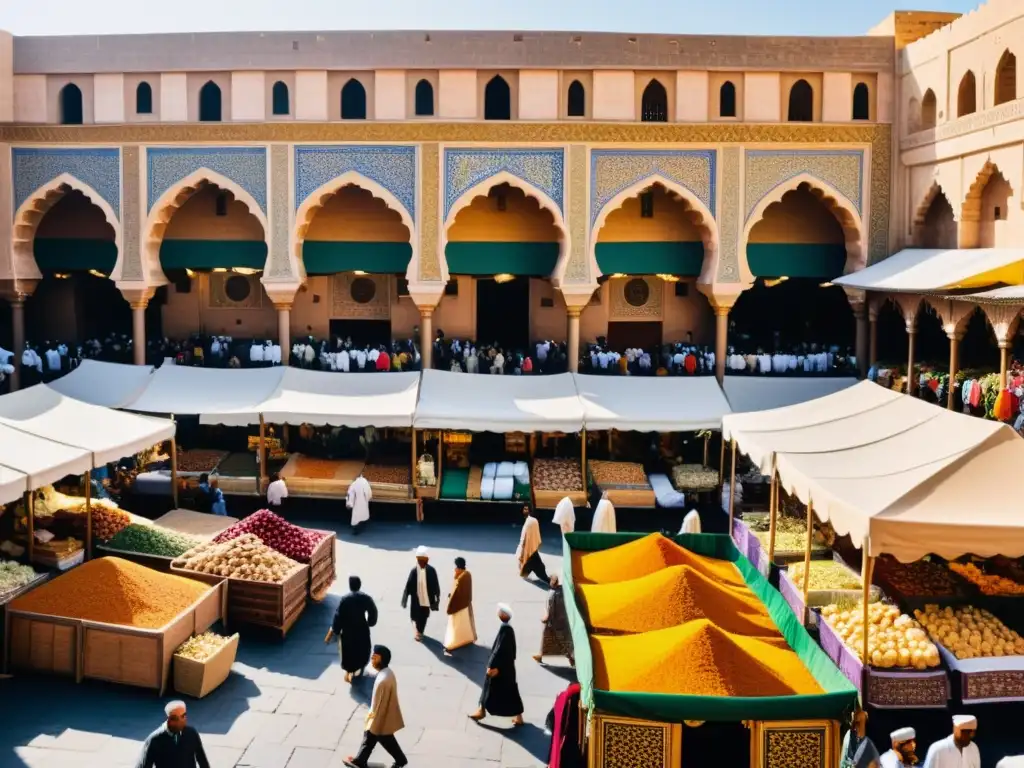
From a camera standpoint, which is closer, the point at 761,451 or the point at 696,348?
the point at 761,451

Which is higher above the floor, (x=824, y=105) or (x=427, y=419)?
(x=824, y=105)

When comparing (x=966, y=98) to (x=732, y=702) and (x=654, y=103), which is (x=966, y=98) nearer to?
(x=654, y=103)

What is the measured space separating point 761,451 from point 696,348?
279 inches

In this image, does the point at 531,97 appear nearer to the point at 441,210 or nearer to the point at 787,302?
the point at 441,210

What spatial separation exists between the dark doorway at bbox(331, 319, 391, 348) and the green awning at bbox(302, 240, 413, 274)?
1.92 m

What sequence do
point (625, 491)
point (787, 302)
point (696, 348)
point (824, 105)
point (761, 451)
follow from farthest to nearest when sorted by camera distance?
point (787, 302) < point (696, 348) < point (824, 105) < point (625, 491) < point (761, 451)

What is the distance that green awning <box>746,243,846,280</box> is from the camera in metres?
17.5

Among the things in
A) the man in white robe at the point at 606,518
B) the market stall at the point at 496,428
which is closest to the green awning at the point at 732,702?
the man in white robe at the point at 606,518

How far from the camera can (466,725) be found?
8156 mm

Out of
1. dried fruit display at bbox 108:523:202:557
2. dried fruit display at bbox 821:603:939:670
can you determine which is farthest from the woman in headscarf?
dried fruit display at bbox 108:523:202:557

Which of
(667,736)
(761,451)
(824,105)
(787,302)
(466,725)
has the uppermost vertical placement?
(824,105)

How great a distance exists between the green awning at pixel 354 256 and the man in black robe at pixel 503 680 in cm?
1085

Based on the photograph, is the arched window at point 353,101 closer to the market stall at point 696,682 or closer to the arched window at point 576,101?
the arched window at point 576,101

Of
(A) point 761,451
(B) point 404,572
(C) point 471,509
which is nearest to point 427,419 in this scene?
(C) point 471,509
